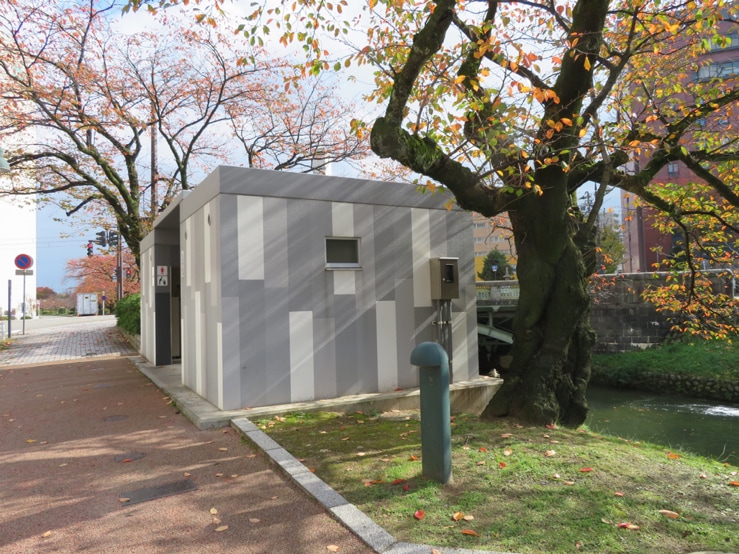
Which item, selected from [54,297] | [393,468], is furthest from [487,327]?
[54,297]

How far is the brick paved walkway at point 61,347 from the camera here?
14211 mm

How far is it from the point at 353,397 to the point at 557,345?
2843 millimetres

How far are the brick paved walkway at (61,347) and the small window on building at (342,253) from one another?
9.99 meters

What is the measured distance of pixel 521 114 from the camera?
601cm

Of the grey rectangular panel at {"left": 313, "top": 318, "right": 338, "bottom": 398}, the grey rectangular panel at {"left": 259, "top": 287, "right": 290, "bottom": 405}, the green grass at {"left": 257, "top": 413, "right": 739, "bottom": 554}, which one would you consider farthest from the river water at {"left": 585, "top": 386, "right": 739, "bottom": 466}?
the grey rectangular panel at {"left": 259, "top": 287, "right": 290, "bottom": 405}

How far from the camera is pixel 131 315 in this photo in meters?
17.2

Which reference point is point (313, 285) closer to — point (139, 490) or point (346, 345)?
point (346, 345)

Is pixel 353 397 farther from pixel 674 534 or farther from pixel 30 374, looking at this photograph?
pixel 30 374

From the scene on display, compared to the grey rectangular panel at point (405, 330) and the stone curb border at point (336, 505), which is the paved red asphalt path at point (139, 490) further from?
the grey rectangular panel at point (405, 330)

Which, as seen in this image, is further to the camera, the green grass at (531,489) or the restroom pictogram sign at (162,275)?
the restroom pictogram sign at (162,275)

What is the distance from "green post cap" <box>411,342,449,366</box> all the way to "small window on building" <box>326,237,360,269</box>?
11.7 ft

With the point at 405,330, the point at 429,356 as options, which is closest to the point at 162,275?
the point at 405,330

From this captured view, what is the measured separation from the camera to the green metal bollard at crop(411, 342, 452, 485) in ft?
12.5

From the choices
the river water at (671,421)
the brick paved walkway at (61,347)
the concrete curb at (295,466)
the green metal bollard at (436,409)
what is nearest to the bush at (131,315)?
the brick paved walkway at (61,347)
